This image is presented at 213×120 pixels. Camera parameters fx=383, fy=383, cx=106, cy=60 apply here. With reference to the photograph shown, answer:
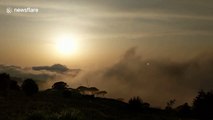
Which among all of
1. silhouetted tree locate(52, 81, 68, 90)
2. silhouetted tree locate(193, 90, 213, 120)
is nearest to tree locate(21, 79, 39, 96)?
silhouetted tree locate(193, 90, 213, 120)

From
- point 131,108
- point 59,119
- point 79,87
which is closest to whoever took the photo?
point 59,119

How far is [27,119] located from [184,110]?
234 ft

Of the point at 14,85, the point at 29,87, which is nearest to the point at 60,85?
the point at 14,85

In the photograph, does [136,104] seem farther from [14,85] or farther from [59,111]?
[14,85]

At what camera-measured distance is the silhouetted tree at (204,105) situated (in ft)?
198

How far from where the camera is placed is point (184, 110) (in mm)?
99500

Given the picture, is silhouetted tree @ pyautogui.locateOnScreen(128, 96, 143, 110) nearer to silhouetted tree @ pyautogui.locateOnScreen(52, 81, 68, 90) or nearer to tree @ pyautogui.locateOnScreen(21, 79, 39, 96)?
tree @ pyautogui.locateOnScreen(21, 79, 39, 96)

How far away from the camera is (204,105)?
60562mm

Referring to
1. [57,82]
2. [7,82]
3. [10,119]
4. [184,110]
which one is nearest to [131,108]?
[184,110]

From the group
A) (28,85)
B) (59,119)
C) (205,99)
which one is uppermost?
(28,85)

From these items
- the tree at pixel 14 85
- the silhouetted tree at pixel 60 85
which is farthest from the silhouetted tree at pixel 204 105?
the silhouetted tree at pixel 60 85

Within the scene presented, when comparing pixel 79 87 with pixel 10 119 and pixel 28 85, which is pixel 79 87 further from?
pixel 10 119

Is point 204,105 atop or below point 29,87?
below

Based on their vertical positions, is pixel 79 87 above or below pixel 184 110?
above
